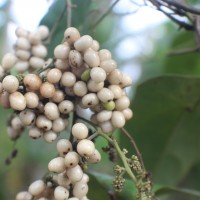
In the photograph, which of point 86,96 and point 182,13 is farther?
point 182,13

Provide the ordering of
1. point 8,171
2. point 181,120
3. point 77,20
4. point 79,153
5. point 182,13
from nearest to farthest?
point 79,153
point 182,13
point 77,20
point 181,120
point 8,171

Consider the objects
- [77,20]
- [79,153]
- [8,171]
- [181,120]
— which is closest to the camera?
[79,153]

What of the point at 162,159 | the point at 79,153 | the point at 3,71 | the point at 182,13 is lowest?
the point at 162,159

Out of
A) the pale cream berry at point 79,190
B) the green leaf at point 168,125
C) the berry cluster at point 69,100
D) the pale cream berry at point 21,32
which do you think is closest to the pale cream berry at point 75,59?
the berry cluster at point 69,100

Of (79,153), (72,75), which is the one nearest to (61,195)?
(79,153)

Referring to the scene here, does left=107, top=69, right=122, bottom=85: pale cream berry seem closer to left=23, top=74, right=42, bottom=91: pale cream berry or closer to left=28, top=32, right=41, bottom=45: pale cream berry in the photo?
left=23, top=74, right=42, bottom=91: pale cream berry

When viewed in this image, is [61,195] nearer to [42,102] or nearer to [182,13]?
[42,102]

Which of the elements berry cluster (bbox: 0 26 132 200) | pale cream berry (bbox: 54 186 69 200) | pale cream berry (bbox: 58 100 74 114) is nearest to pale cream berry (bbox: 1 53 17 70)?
berry cluster (bbox: 0 26 132 200)
